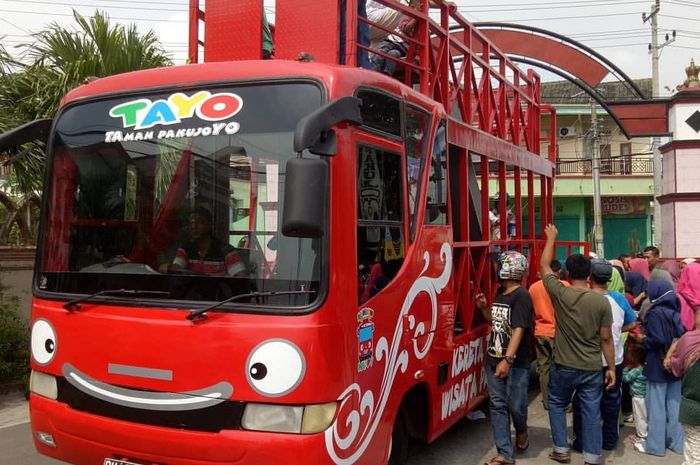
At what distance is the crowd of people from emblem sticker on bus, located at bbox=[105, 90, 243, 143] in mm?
2613

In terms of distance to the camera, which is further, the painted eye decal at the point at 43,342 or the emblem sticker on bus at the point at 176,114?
the painted eye decal at the point at 43,342

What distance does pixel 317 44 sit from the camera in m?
4.08

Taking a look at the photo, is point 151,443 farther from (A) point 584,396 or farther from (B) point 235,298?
(A) point 584,396

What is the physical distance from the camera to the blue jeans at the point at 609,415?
5.29 m

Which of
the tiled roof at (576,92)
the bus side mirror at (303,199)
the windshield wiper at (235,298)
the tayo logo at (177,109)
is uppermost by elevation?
the tiled roof at (576,92)

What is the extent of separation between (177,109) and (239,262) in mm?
966

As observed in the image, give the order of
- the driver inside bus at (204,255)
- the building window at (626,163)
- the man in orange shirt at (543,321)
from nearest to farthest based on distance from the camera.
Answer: the driver inside bus at (204,255), the man in orange shirt at (543,321), the building window at (626,163)

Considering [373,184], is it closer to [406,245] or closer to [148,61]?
[406,245]

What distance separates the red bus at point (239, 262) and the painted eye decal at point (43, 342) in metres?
0.01

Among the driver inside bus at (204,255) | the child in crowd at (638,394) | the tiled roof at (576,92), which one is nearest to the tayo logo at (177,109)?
the driver inside bus at (204,255)

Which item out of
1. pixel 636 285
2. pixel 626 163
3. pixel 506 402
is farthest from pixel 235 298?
pixel 626 163

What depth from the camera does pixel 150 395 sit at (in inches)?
130

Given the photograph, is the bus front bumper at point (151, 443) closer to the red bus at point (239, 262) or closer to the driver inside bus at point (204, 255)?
the red bus at point (239, 262)

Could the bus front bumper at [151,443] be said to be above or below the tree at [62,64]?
below
